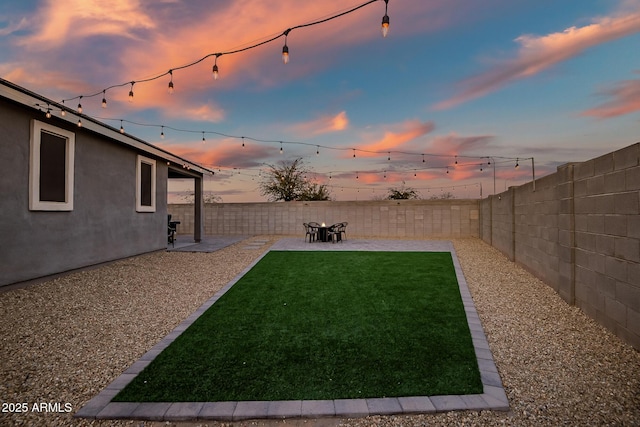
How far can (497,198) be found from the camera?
8.61 meters

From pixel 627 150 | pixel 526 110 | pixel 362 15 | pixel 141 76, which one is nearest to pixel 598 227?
pixel 627 150

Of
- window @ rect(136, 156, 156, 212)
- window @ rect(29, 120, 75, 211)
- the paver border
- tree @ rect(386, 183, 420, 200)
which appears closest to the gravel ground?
the paver border

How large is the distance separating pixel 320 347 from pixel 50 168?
5393mm

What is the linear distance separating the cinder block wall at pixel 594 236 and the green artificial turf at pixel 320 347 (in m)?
1.31

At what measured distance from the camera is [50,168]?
5.15 meters

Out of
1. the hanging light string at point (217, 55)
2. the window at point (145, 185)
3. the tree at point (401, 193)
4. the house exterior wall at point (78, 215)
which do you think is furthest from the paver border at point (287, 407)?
the tree at point (401, 193)

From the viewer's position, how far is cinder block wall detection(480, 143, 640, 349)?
2.73 metres

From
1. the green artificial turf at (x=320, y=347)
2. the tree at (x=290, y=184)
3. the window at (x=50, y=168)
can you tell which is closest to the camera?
the green artificial turf at (x=320, y=347)

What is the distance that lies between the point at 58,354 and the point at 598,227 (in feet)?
17.4

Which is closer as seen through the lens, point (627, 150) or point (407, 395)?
point (407, 395)

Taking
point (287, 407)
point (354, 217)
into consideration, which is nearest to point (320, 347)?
point (287, 407)

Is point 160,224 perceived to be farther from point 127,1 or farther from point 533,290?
point 533,290

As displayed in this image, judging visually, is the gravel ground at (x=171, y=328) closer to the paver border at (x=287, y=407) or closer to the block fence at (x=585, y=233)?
the paver border at (x=287, y=407)

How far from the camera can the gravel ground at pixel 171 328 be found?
1819 millimetres
